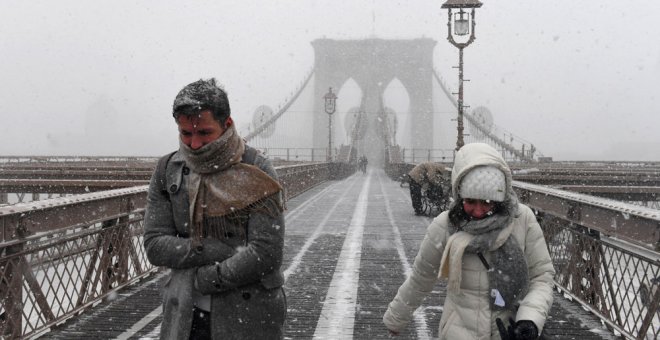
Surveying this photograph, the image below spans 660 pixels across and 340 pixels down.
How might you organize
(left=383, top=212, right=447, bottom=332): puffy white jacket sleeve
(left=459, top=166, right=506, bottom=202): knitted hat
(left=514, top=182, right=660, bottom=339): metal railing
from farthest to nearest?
(left=514, top=182, right=660, bottom=339): metal railing, (left=383, top=212, right=447, bottom=332): puffy white jacket sleeve, (left=459, top=166, right=506, bottom=202): knitted hat

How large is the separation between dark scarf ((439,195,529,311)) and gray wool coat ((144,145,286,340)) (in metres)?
0.73

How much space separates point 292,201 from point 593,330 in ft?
48.3

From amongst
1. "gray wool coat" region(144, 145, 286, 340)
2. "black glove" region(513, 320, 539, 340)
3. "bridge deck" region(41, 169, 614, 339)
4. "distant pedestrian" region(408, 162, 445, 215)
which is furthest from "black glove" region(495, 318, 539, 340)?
"distant pedestrian" region(408, 162, 445, 215)

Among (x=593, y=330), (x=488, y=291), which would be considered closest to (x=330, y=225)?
(x=593, y=330)

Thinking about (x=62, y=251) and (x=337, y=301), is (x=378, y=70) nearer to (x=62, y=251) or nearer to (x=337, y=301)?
(x=337, y=301)

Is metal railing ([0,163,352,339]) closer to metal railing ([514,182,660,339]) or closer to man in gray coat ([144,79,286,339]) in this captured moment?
man in gray coat ([144,79,286,339])

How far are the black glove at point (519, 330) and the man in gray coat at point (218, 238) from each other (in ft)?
2.92

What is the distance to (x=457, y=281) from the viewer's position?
276 cm

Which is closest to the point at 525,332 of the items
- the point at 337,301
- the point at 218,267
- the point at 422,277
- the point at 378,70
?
the point at 422,277

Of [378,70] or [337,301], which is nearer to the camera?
[337,301]

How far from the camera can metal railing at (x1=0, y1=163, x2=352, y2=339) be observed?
462 centimetres

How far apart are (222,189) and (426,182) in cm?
1277

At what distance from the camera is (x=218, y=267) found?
2.59 metres

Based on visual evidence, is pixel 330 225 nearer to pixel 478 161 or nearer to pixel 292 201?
pixel 292 201
